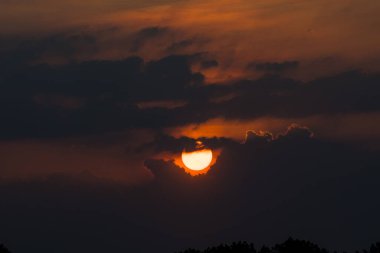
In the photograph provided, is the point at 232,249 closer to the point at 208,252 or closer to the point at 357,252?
the point at 208,252

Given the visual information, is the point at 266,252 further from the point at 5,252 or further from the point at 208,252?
the point at 5,252

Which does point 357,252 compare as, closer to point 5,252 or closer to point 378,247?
point 378,247

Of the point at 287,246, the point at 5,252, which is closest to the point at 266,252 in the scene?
the point at 287,246

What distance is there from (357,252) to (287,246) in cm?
868

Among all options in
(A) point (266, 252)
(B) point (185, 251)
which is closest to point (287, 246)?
(A) point (266, 252)

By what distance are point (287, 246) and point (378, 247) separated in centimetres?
1177

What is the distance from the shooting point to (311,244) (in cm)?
15300

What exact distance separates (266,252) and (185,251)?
12.9m

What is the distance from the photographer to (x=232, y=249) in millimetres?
154125

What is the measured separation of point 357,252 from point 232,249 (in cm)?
1584

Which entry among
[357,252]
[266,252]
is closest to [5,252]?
[266,252]

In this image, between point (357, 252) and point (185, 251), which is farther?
point (185, 251)

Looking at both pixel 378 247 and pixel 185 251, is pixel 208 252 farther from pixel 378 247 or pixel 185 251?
pixel 378 247

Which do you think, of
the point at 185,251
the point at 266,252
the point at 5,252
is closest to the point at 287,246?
the point at 266,252
